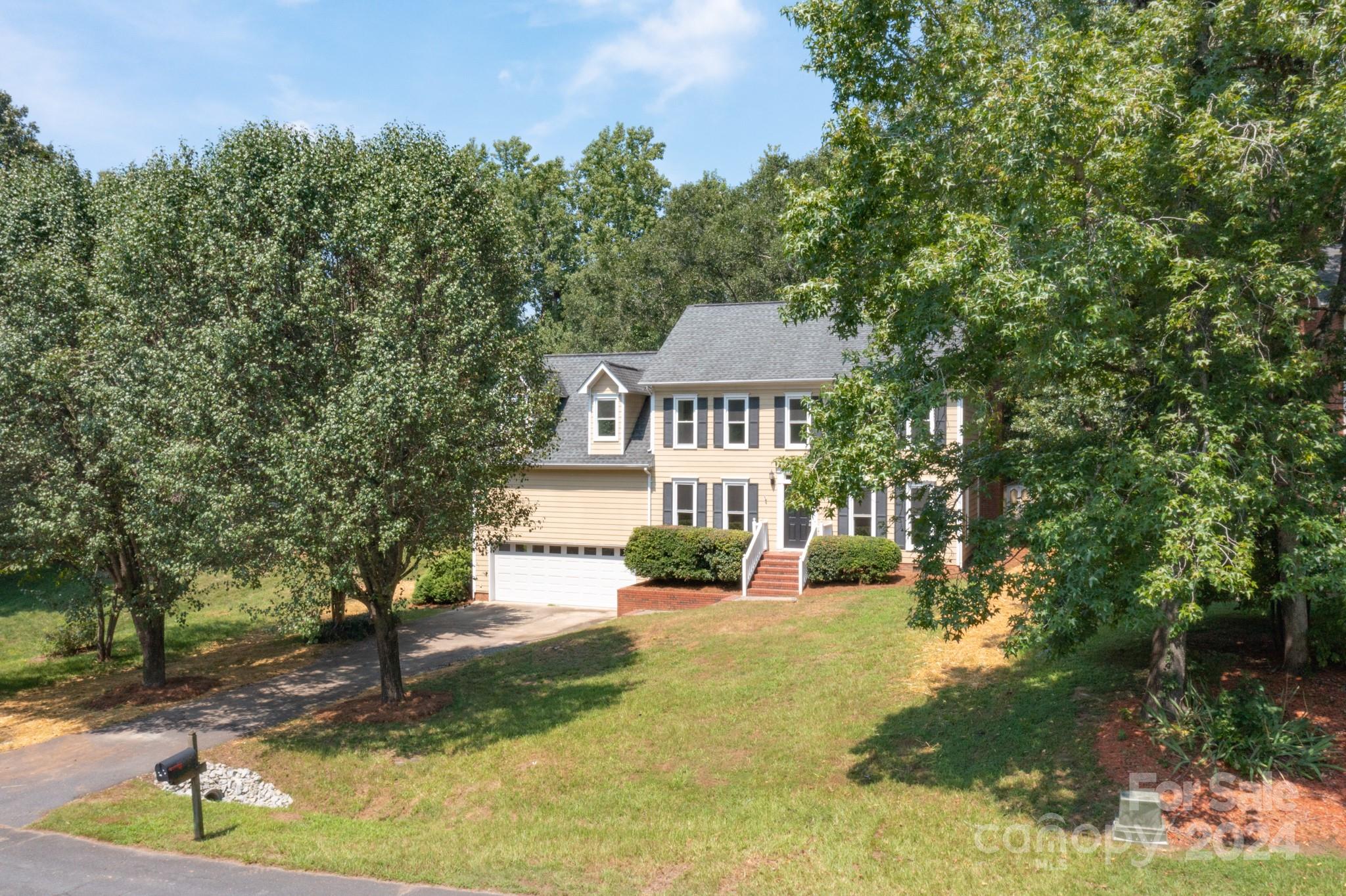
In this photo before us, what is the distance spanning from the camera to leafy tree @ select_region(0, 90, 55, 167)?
36.0 m

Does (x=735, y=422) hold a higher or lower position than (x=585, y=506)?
higher

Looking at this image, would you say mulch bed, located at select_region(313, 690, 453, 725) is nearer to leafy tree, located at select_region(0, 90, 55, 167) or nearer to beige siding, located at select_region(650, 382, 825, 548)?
beige siding, located at select_region(650, 382, 825, 548)

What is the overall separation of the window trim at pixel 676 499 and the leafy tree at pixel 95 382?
535 inches

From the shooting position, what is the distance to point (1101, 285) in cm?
804

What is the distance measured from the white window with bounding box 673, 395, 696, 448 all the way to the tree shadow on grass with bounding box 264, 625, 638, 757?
26.7 ft

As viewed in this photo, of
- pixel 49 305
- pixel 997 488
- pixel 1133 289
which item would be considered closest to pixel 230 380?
pixel 49 305

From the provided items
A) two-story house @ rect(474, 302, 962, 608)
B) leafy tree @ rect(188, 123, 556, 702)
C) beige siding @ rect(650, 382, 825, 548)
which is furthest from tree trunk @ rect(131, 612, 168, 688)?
beige siding @ rect(650, 382, 825, 548)

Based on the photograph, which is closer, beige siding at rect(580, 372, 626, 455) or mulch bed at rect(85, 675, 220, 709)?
mulch bed at rect(85, 675, 220, 709)

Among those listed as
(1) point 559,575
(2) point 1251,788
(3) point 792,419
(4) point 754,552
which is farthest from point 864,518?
(2) point 1251,788

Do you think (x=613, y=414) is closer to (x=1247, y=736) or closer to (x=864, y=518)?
(x=864, y=518)

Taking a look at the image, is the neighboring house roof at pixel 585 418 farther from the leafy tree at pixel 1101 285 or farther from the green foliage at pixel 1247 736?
the green foliage at pixel 1247 736

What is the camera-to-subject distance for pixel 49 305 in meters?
15.7

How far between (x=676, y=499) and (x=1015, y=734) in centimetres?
1618

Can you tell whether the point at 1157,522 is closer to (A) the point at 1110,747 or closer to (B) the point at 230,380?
(A) the point at 1110,747
